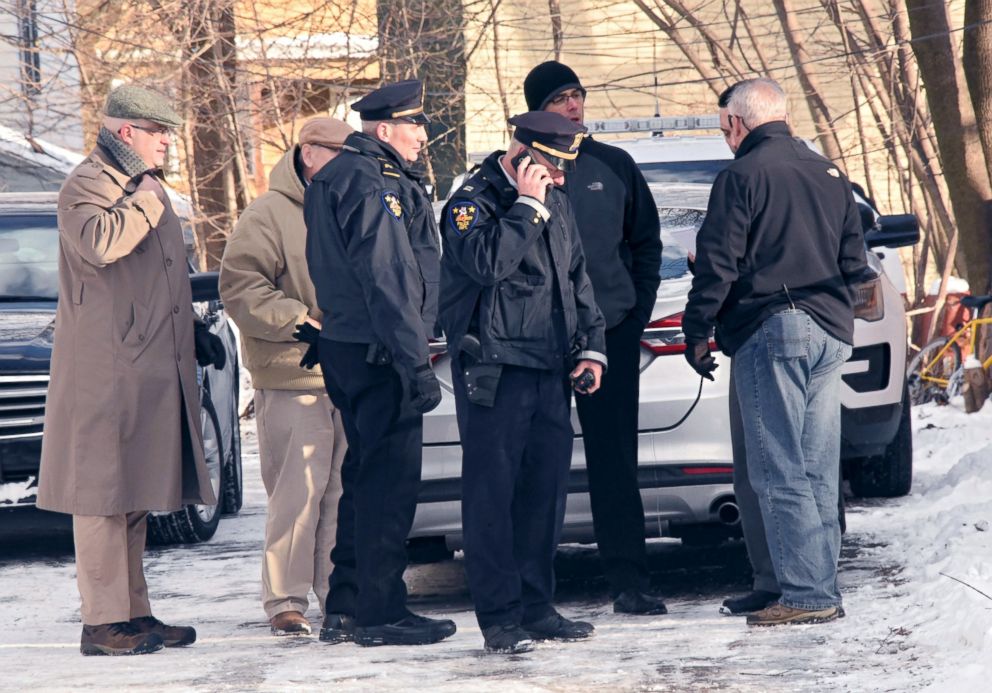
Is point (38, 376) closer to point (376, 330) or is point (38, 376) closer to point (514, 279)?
point (376, 330)

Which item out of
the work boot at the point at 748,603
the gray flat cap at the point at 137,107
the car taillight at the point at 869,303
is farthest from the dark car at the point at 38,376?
the car taillight at the point at 869,303

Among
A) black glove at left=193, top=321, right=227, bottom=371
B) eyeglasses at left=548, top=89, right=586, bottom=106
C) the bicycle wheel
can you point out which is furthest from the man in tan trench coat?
the bicycle wheel

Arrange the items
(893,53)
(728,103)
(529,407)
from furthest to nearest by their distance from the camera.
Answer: (893,53) → (728,103) → (529,407)

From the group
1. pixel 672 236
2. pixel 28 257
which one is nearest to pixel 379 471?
pixel 672 236

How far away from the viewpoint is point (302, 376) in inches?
237

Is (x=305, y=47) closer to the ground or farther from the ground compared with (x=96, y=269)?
farther from the ground

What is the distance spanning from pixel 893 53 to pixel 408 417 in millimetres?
12089

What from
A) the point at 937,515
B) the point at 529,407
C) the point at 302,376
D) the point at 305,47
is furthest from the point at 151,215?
the point at 305,47

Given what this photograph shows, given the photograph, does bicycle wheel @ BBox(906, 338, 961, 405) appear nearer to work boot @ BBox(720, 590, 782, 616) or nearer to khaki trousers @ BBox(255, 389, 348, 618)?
work boot @ BBox(720, 590, 782, 616)

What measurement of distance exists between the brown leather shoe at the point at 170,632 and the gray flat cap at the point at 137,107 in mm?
1788

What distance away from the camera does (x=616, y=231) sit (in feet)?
19.4

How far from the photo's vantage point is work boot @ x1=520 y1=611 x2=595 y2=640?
545cm

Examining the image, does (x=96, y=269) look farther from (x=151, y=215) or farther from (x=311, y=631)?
(x=311, y=631)

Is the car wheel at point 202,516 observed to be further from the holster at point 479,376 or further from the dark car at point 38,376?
the holster at point 479,376
